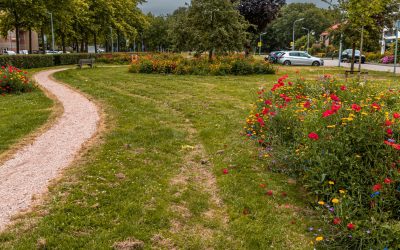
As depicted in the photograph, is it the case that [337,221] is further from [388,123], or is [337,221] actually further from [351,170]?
[388,123]

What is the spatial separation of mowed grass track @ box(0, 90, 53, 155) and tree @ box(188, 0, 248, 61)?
11776mm

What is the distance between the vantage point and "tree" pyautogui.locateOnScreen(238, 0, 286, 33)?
3703 cm

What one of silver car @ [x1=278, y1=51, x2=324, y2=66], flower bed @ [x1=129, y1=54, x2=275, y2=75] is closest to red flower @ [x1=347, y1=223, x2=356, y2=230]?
flower bed @ [x1=129, y1=54, x2=275, y2=75]

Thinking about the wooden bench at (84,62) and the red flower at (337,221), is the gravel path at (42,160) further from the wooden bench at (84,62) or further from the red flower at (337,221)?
the wooden bench at (84,62)

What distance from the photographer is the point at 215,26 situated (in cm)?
2227

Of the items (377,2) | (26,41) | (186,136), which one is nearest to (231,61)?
(377,2)

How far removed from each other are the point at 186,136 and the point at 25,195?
365 centimetres

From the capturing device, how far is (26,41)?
270ft

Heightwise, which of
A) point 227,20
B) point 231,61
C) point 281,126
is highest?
point 227,20

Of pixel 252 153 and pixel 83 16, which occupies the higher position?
pixel 83 16

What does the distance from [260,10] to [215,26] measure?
55.7 feet

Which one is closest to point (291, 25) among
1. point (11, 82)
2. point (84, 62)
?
point (84, 62)

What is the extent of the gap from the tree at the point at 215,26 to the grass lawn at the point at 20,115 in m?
11.8

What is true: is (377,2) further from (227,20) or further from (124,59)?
(124,59)
